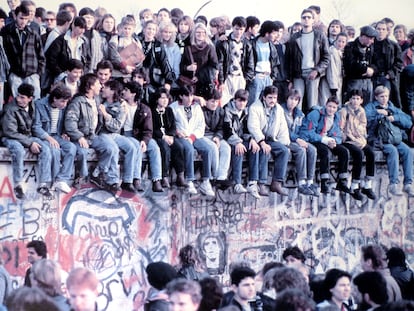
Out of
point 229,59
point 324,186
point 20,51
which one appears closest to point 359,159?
point 324,186

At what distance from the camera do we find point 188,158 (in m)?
12.7

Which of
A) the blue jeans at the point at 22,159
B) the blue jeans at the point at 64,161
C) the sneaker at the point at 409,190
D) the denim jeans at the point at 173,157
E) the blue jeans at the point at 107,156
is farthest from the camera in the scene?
the sneaker at the point at 409,190

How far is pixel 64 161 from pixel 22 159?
19.9 inches

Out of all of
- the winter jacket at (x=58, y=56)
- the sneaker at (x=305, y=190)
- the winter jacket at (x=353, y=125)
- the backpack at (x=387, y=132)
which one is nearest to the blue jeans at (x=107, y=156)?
the winter jacket at (x=58, y=56)

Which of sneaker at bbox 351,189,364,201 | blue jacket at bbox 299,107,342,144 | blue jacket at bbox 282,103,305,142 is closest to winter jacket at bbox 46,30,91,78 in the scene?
blue jacket at bbox 282,103,305,142

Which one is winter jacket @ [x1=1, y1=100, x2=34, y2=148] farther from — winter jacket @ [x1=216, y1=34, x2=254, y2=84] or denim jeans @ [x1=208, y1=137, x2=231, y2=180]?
winter jacket @ [x1=216, y1=34, x2=254, y2=84]

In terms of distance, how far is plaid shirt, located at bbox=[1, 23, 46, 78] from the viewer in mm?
11883

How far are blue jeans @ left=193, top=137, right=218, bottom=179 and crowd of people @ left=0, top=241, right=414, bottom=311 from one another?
162 cm

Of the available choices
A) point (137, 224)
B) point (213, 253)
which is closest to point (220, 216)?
point (213, 253)

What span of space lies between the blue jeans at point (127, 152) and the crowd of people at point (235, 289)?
1265 mm

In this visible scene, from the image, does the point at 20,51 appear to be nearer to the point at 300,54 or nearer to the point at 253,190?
the point at 253,190

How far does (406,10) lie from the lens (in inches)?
613

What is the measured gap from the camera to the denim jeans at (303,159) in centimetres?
1384

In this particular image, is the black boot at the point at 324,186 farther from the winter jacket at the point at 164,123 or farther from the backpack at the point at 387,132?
the winter jacket at the point at 164,123
